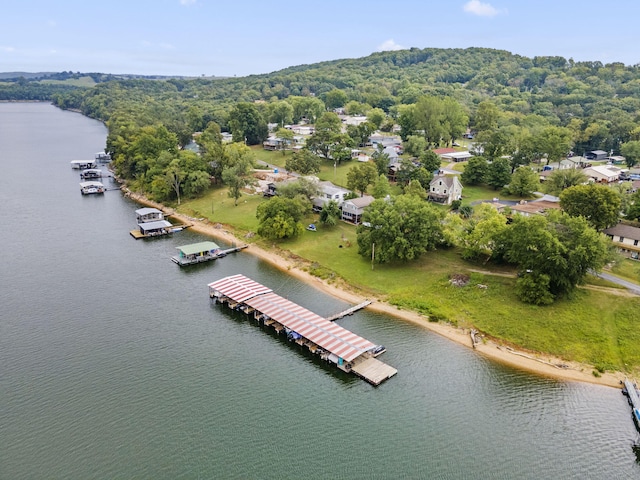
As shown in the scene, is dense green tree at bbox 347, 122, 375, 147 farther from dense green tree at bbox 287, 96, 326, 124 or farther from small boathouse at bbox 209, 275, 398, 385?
small boathouse at bbox 209, 275, 398, 385

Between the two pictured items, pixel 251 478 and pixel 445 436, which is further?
pixel 445 436

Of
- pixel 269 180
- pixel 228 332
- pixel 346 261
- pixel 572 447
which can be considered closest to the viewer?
pixel 572 447

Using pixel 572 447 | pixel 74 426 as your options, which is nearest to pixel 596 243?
pixel 572 447

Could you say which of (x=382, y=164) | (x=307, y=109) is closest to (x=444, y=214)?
(x=382, y=164)

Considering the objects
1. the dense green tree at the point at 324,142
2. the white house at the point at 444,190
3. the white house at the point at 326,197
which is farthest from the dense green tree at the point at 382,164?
the dense green tree at the point at 324,142

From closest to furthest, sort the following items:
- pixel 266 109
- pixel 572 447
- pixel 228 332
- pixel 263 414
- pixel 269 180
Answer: pixel 572 447, pixel 263 414, pixel 228 332, pixel 269 180, pixel 266 109

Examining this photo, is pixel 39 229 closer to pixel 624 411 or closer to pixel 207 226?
pixel 207 226
